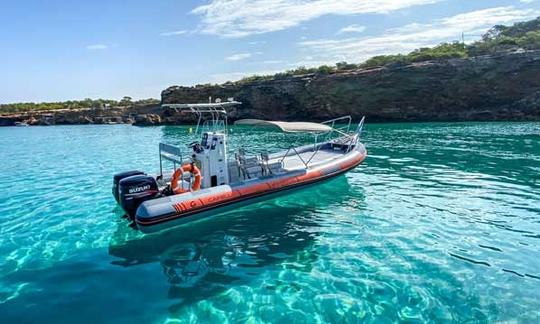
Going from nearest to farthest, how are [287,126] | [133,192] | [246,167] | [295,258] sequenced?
[295,258]
[133,192]
[246,167]
[287,126]

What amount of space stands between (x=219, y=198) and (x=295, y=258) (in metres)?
2.99

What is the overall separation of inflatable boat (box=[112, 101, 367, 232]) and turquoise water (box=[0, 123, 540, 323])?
0.66 metres

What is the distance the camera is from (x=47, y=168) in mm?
20500

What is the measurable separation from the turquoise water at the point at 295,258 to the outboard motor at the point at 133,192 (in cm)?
90

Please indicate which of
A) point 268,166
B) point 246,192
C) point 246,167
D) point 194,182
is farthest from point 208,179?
point 268,166

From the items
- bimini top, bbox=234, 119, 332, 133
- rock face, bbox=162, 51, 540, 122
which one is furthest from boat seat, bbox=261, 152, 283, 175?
rock face, bbox=162, 51, 540, 122

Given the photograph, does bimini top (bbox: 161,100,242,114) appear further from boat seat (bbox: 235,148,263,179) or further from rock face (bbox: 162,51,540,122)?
rock face (bbox: 162,51,540,122)

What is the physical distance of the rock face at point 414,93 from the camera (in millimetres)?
47594

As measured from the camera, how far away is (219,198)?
10344 mm

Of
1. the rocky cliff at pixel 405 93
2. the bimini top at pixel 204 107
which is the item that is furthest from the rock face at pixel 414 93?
the bimini top at pixel 204 107

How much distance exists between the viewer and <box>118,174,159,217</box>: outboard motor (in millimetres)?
9445

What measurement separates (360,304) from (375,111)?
52.1 m

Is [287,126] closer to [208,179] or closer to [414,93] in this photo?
[208,179]

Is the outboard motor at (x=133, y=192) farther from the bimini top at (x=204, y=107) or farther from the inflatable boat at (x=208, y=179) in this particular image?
the bimini top at (x=204, y=107)
